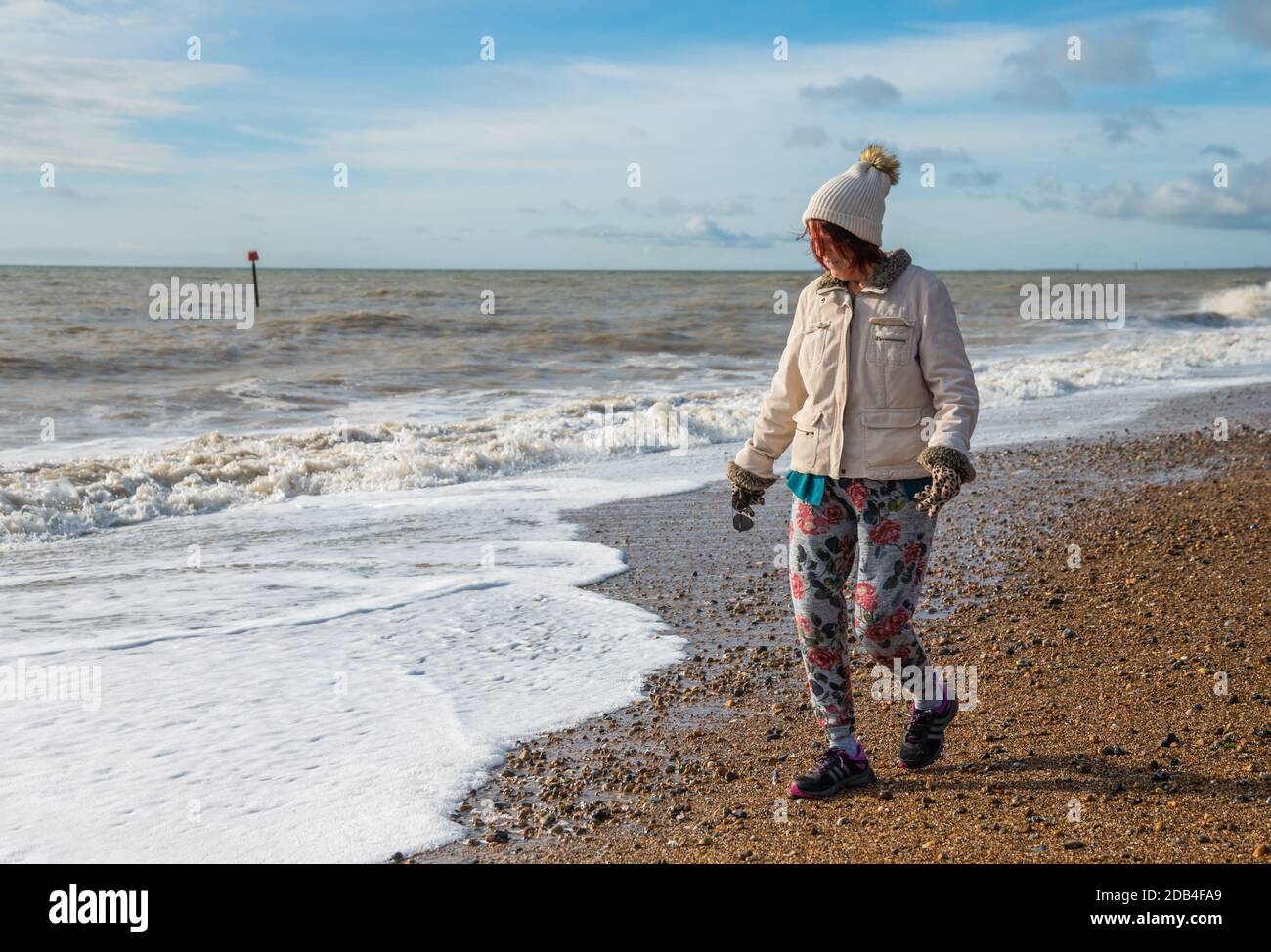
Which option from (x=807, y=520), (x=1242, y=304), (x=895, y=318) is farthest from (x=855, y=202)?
(x=1242, y=304)

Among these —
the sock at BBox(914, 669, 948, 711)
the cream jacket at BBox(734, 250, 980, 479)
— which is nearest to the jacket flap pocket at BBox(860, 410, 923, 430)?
the cream jacket at BBox(734, 250, 980, 479)

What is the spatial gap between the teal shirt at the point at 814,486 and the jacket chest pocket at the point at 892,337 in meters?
0.40

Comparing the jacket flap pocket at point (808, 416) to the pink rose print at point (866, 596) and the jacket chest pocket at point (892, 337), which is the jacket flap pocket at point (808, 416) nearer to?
the jacket chest pocket at point (892, 337)

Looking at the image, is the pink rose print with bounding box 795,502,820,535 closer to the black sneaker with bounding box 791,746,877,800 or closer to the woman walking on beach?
the woman walking on beach

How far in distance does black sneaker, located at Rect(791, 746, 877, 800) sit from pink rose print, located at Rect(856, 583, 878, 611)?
583 millimetres

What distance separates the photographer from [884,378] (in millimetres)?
3820

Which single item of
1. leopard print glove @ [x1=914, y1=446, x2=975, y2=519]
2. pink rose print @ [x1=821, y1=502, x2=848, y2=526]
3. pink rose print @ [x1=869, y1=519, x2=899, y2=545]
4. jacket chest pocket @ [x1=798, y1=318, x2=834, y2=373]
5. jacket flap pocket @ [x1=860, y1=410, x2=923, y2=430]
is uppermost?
jacket chest pocket @ [x1=798, y1=318, x2=834, y2=373]

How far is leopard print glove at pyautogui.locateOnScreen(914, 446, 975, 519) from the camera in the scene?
3.59m

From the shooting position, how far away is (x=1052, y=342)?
31156 mm

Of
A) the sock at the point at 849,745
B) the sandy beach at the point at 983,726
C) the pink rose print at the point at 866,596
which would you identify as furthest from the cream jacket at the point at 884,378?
the sandy beach at the point at 983,726

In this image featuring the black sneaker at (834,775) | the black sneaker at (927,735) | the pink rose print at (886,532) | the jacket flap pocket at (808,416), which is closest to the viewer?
the pink rose print at (886,532)

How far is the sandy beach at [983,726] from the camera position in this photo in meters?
3.77
